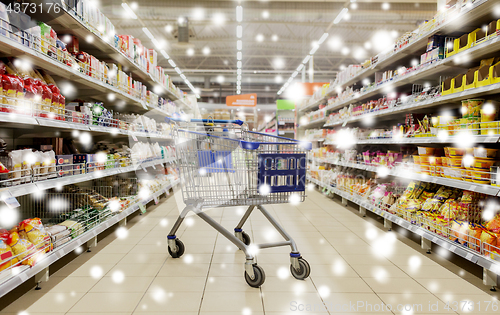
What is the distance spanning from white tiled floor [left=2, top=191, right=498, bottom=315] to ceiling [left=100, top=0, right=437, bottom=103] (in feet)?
21.2

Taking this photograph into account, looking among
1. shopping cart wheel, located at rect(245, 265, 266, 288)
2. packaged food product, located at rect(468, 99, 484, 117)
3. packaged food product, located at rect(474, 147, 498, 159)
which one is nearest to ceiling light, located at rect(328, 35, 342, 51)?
packaged food product, located at rect(468, 99, 484, 117)

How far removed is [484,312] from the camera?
5.38ft

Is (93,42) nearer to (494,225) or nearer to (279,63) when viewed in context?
(494,225)

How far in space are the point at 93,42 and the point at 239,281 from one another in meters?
2.62

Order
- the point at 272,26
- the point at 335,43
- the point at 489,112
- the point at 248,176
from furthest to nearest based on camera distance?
the point at 335,43 < the point at 272,26 < the point at 489,112 < the point at 248,176

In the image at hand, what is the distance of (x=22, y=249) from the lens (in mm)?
1700

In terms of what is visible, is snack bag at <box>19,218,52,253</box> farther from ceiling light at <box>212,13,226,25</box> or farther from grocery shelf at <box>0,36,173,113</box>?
ceiling light at <box>212,13,226,25</box>

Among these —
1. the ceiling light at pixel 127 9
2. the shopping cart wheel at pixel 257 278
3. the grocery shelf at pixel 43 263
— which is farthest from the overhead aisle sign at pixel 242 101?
the shopping cart wheel at pixel 257 278

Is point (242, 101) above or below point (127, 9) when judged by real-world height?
below

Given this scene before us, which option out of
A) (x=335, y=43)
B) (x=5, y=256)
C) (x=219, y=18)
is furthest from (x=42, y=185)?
(x=335, y=43)

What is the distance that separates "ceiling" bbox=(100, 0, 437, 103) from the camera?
8.33 meters

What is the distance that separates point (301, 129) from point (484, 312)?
23.8 ft

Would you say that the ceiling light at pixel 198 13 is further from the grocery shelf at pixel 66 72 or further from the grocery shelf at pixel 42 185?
the grocery shelf at pixel 42 185

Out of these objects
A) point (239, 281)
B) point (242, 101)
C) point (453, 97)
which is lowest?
point (239, 281)
